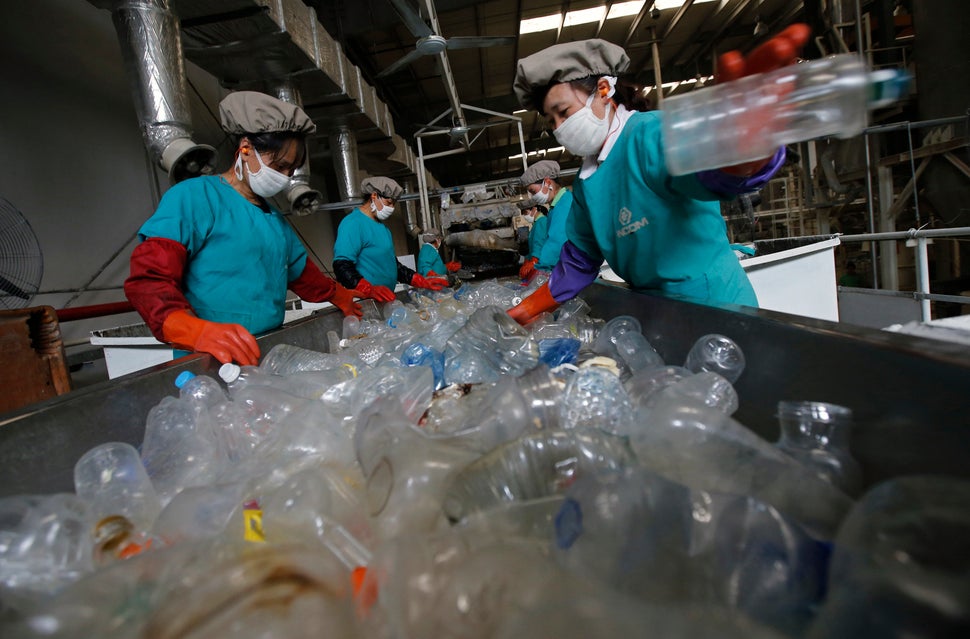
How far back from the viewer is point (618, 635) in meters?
0.40

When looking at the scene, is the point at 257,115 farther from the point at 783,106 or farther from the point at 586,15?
the point at 586,15

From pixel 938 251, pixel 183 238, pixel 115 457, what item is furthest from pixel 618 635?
pixel 938 251

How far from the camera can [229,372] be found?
1.32 m

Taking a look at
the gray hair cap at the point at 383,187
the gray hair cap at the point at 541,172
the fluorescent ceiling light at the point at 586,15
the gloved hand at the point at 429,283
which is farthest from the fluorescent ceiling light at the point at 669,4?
the gloved hand at the point at 429,283

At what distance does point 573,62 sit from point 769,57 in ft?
3.49

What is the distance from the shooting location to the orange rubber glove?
816mm

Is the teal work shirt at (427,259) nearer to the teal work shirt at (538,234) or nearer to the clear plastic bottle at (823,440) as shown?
the teal work shirt at (538,234)

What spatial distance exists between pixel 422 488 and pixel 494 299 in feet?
8.66

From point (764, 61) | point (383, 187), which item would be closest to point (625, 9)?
point (383, 187)

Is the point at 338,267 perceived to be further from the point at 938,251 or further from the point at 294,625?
the point at 938,251

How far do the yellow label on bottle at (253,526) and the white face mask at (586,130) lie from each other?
172 cm

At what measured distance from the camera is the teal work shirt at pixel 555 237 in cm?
438

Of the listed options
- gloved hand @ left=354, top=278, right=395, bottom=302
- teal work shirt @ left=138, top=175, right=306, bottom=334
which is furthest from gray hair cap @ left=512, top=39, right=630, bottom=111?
gloved hand @ left=354, top=278, right=395, bottom=302

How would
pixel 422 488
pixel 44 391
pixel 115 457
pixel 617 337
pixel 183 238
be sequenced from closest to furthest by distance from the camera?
1. pixel 422 488
2. pixel 115 457
3. pixel 617 337
4. pixel 183 238
5. pixel 44 391
